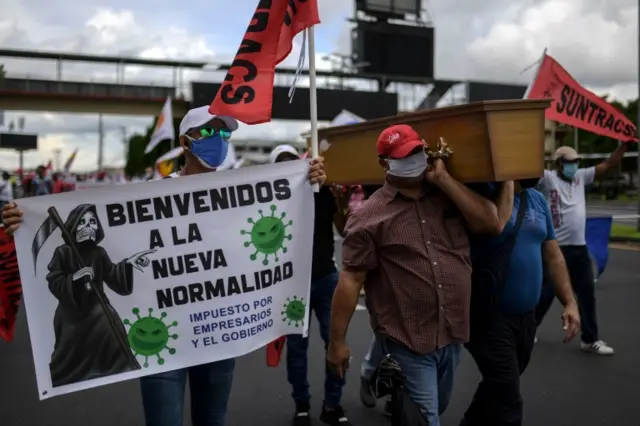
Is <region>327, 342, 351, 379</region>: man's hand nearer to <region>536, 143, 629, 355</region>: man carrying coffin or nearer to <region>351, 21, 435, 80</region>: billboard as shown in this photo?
<region>536, 143, 629, 355</region>: man carrying coffin

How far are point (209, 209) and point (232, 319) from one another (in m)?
0.53

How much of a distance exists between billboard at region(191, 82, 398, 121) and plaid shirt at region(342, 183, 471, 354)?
3693cm

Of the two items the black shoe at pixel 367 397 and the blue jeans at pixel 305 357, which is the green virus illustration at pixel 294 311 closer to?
the blue jeans at pixel 305 357

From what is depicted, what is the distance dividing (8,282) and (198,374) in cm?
108

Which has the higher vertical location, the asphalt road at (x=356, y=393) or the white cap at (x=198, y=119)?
the white cap at (x=198, y=119)

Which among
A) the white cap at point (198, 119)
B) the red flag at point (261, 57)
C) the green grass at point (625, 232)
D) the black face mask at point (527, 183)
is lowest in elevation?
the green grass at point (625, 232)

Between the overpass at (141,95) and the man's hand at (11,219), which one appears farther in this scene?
the overpass at (141,95)

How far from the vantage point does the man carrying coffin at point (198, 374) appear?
303 cm

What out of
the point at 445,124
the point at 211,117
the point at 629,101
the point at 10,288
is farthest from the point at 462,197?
the point at 629,101

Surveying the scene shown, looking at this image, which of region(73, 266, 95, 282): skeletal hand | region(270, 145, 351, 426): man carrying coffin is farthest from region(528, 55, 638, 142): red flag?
region(73, 266, 95, 282): skeletal hand

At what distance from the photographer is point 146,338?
3.12 m

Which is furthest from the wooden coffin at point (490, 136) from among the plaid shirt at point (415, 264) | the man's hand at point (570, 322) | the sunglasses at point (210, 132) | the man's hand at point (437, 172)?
the man's hand at point (570, 322)

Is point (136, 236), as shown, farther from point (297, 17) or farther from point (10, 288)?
point (297, 17)

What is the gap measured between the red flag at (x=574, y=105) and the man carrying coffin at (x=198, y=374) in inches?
151
